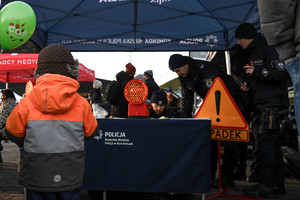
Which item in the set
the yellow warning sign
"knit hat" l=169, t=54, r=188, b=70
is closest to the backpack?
"knit hat" l=169, t=54, r=188, b=70

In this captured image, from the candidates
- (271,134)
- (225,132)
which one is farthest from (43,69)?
(271,134)

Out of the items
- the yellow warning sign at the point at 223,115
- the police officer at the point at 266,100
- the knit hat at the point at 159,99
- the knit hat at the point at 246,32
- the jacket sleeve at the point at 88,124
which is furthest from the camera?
the knit hat at the point at 159,99

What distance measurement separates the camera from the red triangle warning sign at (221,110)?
10.6 ft

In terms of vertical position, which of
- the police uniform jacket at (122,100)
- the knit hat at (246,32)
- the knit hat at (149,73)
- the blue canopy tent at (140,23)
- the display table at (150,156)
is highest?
the blue canopy tent at (140,23)

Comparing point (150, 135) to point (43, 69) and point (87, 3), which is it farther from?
point (87, 3)

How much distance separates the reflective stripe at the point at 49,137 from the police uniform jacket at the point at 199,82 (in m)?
2.47

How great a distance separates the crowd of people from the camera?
5.75ft

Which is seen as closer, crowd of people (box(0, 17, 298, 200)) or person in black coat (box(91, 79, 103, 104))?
crowd of people (box(0, 17, 298, 200))

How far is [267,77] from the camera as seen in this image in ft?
11.2

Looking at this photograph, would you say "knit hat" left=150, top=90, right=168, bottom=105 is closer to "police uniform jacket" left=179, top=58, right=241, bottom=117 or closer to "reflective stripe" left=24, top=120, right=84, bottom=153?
"police uniform jacket" left=179, top=58, right=241, bottom=117

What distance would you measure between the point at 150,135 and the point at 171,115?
1.78 metres

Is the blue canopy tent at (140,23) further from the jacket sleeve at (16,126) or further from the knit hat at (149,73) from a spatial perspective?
the jacket sleeve at (16,126)

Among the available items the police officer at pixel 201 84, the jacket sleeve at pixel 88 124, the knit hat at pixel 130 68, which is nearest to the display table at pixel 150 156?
the jacket sleeve at pixel 88 124

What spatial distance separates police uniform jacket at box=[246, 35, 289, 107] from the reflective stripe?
2.53 m
